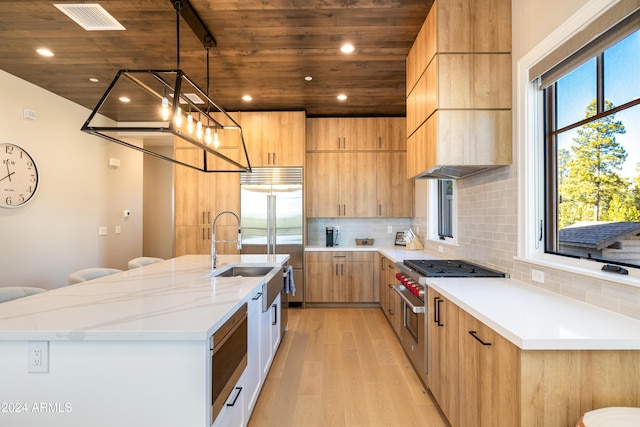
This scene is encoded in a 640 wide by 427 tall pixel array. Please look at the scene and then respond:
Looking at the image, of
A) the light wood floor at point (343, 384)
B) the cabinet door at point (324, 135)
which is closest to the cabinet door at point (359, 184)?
the cabinet door at point (324, 135)

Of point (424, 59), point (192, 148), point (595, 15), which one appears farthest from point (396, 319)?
point (192, 148)

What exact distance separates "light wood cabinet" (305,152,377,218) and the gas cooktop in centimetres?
211

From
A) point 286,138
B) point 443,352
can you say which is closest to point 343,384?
point 443,352

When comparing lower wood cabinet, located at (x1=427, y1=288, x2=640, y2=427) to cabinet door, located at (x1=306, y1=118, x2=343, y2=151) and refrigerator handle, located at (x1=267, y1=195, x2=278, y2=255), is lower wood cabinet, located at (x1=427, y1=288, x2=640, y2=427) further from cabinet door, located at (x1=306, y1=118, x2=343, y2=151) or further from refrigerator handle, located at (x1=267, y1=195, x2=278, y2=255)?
cabinet door, located at (x1=306, y1=118, x2=343, y2=151)

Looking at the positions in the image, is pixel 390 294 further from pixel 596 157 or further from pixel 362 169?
pixel 596 157

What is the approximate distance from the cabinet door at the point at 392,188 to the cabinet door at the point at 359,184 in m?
0.09

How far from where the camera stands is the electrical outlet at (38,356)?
1290mm

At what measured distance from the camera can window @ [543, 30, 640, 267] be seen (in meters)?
1.53

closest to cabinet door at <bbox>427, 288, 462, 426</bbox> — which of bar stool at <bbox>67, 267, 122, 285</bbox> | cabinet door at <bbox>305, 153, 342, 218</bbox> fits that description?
bar stool at <bbox>67, 267, 122, 285</bbox>

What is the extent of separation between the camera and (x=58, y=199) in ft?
13.6

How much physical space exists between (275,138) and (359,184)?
4.73ft

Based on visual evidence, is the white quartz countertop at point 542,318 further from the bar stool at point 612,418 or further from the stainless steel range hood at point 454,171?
the stainless steel range hood at point 454,171

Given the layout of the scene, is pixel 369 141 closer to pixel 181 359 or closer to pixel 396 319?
pixel 396 319

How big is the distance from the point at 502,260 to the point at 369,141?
3005 millimetres
